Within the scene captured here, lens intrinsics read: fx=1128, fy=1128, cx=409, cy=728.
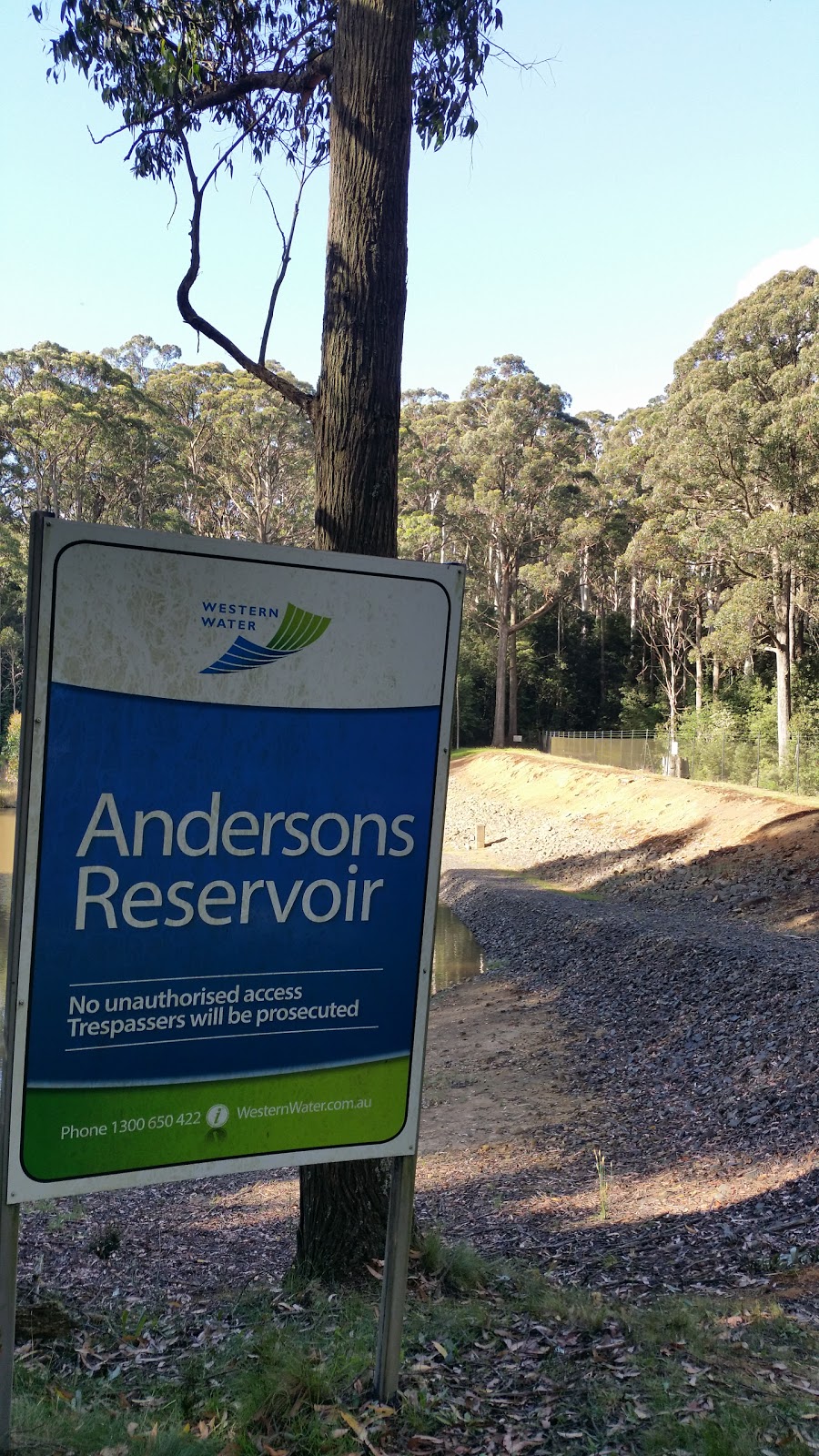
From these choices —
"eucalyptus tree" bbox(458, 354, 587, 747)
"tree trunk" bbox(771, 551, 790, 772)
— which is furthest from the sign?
"eucalyptus tree" bbox(458, 354, 587, 747)

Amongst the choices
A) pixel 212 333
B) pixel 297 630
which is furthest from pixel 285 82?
pixel 297 630

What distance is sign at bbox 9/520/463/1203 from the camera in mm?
2738

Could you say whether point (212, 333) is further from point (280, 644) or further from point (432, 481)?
point (432, 481)

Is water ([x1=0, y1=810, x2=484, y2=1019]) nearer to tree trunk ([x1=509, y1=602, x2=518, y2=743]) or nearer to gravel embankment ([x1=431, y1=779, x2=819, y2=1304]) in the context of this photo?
gravel embankment ([x1=431, y1=779, x2=819, y2=1304])

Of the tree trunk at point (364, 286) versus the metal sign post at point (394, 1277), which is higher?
the tree trunk at point (364, 286)

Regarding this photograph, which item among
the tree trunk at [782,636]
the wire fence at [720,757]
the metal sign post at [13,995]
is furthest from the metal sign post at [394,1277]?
the tree trunk at [782,636]

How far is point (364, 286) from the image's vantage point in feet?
15.3

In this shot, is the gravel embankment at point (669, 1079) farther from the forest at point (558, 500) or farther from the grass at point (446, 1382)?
the forest at point (558, 500)

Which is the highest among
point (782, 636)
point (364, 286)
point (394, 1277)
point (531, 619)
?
point (531, 619)

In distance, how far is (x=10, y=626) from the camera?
4906cm

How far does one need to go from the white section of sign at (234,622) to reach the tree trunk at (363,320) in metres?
1.51

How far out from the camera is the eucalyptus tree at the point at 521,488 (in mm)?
45188

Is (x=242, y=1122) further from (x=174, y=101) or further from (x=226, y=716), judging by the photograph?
(x=174, y=101)

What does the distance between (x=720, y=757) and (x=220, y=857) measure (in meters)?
28.3
